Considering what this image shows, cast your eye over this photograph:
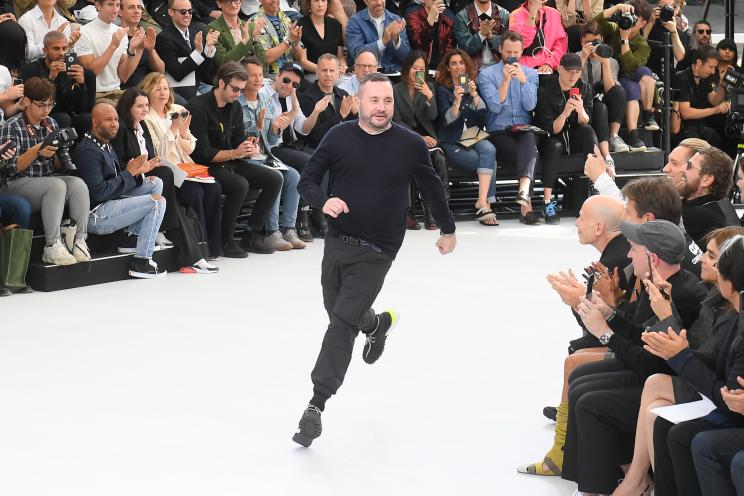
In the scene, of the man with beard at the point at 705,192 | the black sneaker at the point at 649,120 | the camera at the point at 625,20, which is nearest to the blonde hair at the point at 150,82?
the man with beard at the point at 705,192

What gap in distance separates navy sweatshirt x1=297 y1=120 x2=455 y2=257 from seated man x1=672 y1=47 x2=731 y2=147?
6.57 metres

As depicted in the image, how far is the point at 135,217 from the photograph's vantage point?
7227 mm

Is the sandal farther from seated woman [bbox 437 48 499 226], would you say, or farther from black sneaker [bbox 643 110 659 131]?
black sneaker [bbox 643 110 659 131]

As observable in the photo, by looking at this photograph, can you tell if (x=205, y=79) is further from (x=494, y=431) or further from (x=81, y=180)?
(x=494, y=431)

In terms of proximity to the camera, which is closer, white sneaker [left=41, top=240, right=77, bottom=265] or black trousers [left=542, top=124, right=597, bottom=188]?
white sneaker [left=41, top=240, right=77, bottom=265]

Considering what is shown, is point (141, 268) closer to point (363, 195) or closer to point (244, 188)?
point (244, 188)

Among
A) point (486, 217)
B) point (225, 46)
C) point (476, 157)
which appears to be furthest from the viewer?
point (476, 157)

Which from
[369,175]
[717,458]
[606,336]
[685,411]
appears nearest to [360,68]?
[369,175]

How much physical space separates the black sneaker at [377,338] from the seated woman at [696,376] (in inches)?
70.8

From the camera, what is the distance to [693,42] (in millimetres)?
11188

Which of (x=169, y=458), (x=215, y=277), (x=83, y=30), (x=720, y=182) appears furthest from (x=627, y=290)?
(x=83, y=30)

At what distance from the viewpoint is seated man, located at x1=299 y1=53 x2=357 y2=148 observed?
869cm

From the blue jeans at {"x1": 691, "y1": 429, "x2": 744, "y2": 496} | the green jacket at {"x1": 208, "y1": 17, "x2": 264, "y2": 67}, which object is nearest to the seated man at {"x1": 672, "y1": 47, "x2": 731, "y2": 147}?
the green jacket at {"x1": 208, "y1": 17, "x2": 264, "y2": 67}

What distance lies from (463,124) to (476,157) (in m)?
0.28
